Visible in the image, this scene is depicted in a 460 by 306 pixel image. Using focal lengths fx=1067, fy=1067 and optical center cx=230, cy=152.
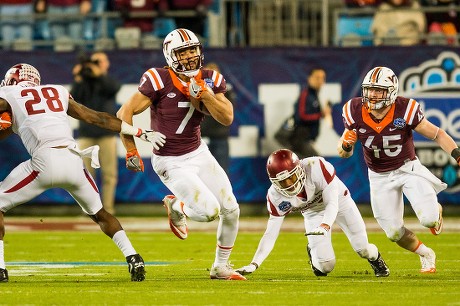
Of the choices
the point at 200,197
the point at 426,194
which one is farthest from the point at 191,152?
the point at 426,194

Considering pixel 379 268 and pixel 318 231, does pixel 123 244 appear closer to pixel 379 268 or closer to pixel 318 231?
pixel 318 231

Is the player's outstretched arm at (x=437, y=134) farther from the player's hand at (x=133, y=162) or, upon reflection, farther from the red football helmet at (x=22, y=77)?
the red football helmet at (x=22, y=77)

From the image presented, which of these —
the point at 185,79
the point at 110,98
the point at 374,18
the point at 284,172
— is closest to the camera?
the point at 284,172

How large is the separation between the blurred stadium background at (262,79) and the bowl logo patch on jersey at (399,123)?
523 cm

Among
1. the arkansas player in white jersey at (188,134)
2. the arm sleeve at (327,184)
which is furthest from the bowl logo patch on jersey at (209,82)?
the arm sleeve at (327,184)

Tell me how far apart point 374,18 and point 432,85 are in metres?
1.41

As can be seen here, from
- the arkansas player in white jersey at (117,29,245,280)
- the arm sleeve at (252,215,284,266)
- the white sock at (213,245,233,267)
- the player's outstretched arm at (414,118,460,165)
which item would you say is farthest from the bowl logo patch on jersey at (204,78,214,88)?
the player's outstretched arm at (414,118,460,165)

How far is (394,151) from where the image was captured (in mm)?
8508

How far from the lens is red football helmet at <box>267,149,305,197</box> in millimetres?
7594

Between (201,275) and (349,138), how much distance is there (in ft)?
5.18

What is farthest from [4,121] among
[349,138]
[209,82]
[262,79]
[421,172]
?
[262,79]

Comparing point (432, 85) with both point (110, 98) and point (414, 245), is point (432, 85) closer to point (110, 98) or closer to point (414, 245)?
point (110, 98)

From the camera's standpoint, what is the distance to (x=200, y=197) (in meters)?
7.82

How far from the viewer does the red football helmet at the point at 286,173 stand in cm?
759
